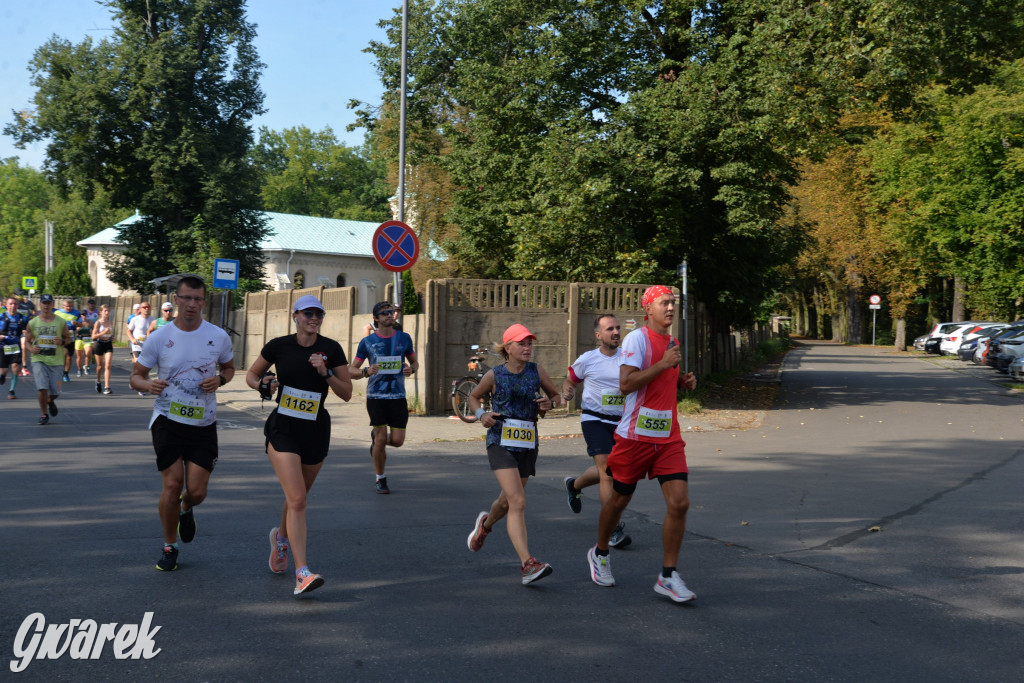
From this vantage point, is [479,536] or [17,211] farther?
[17,211]

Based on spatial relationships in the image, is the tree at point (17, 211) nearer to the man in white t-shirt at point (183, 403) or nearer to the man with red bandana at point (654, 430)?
the man in white t-shirt at point (183, 403)

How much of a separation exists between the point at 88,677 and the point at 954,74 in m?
22.2

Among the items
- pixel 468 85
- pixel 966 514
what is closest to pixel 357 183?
pixel 468 85

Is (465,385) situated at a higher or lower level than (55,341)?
lower

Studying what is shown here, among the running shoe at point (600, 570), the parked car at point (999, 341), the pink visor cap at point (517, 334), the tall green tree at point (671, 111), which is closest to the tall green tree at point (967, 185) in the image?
the parked car at point (999, 341)

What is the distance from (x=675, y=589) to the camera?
578 centimetres

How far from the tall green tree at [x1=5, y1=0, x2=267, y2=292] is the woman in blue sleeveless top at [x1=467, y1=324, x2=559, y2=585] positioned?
41.6m

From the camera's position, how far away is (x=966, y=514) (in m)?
8.95

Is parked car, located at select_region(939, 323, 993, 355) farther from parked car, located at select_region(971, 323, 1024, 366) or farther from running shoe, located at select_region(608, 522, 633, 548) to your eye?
running shoe, located at select_region(608, 522, 633, 548)

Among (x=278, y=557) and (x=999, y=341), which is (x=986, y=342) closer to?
(x=999, y=341)

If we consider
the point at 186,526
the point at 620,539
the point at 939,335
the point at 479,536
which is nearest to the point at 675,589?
the point at 479,536

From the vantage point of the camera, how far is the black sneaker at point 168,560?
20.7ft

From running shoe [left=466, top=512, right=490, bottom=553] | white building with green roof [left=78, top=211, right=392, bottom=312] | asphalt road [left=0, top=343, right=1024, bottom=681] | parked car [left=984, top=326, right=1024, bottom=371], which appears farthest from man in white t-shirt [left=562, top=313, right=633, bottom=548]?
white building with green roof [left=78, top=211, right=392, bottom=312]

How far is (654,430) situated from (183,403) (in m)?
3.05
